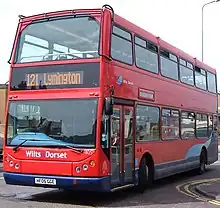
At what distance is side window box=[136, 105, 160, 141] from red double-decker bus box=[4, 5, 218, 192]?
A: 3 centimetres

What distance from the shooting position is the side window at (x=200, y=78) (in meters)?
17.8

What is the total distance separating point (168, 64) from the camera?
47.5ft

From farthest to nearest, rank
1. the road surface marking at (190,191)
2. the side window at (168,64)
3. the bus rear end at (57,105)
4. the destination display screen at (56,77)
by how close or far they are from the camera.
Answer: the side window at (168,64)
the road surface marking at (190,191)
the destination display screen at (56,77)
the bus rear end at (57,105)

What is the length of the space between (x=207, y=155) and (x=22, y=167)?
1075cm

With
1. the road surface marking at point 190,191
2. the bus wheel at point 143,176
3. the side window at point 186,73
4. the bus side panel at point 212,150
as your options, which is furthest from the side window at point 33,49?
the bus side panel at point 212,150

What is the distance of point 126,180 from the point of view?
1106cm

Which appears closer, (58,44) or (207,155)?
(58,44)

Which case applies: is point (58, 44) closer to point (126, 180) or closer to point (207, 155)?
point (126, 180)

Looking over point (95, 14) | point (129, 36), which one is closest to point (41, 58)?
point (95, 14)

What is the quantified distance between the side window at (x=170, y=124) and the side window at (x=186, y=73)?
1.53 m

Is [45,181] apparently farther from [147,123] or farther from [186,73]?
[186,73]

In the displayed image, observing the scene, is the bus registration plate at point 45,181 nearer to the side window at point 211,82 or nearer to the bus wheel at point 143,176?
the bus wheel at point 143,176

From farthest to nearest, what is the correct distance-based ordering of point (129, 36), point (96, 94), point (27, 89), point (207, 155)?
1. point (207, 155)
2. point (129, 36)
3. point (27, 89)
4. point (96, 94)

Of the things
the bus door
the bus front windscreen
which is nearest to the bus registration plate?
the bus front windscreen
